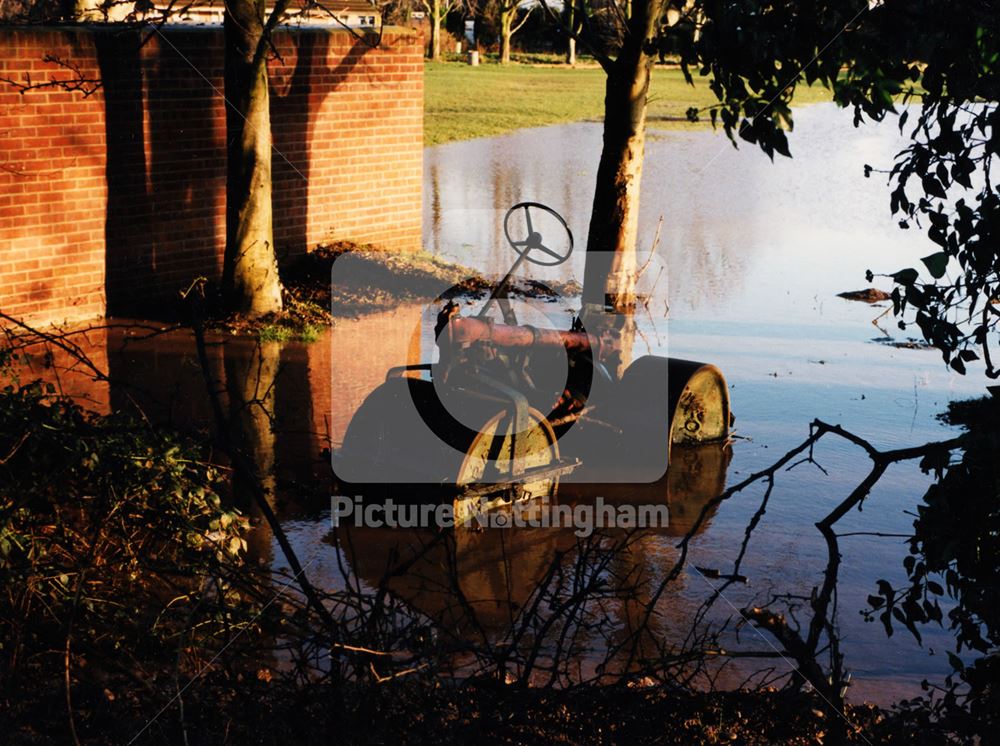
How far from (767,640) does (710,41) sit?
282 cm

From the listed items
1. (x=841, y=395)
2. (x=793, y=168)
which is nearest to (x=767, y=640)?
(x=841, y=395)

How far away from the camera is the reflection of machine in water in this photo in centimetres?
542

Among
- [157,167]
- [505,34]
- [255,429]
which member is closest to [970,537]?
[255,429]

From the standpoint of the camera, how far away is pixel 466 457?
19.5ft

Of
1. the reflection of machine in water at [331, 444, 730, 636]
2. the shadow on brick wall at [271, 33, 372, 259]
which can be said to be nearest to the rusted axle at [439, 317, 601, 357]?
the reflection of machine in water at [331, 444, 730, 636]

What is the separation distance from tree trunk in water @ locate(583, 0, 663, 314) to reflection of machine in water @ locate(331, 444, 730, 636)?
233cm

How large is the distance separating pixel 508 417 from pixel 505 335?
493 mm

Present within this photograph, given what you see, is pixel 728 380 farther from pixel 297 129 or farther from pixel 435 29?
pixel 435 29

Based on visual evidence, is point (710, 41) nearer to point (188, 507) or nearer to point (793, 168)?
point (188, 507)

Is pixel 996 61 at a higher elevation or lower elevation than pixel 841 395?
higher

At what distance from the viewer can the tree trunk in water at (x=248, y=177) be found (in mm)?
9789

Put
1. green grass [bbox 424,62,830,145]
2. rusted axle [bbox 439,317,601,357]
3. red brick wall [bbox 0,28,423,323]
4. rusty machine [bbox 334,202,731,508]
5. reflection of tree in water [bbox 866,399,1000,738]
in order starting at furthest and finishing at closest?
green grass [bbox 424,62,830,145]
red brick wall [bbox 0,28,423,323]
rusted axle [bbox 439,317,601,357]
rusty machine [bbox 334,202,731,508]
reflection of tree in water [bbox 866,399,1000,738]

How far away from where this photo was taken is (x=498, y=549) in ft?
20.0

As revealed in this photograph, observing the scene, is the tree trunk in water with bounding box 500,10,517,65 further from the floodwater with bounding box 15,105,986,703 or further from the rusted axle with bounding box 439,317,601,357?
the rusted axle with bounding box 439,317,601,357
